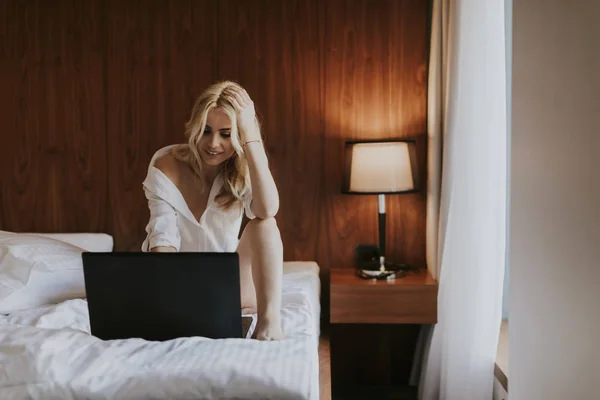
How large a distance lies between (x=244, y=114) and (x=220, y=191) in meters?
0.32

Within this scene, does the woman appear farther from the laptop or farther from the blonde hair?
the laptop

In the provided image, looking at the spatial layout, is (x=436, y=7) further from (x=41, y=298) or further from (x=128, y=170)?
(x=41, y=298)

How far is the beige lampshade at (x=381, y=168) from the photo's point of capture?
2686 millimetres

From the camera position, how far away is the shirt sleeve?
1.97 m

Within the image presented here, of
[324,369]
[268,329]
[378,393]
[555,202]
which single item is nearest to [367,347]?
[378,393]

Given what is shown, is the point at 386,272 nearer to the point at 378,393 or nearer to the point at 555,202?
the point at 378,393

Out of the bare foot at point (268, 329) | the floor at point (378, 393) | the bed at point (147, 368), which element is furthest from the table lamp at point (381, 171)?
the bed at point (147, 368)

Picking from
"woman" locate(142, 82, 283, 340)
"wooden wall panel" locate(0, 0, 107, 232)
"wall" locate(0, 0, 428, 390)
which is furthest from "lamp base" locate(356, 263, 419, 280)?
"wooden wall panel" locate(0, 0, 107, 232)

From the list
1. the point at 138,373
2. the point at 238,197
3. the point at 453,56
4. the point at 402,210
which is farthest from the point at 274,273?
the point at 402,210

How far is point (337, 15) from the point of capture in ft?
9.70

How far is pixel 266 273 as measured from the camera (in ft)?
5.76

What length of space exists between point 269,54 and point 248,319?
1.56 meters

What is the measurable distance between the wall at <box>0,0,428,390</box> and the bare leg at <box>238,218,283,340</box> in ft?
3.71

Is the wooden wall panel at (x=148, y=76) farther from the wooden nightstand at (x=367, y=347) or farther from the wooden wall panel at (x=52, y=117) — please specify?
the wooden nightstand at (x=367, y=347)
